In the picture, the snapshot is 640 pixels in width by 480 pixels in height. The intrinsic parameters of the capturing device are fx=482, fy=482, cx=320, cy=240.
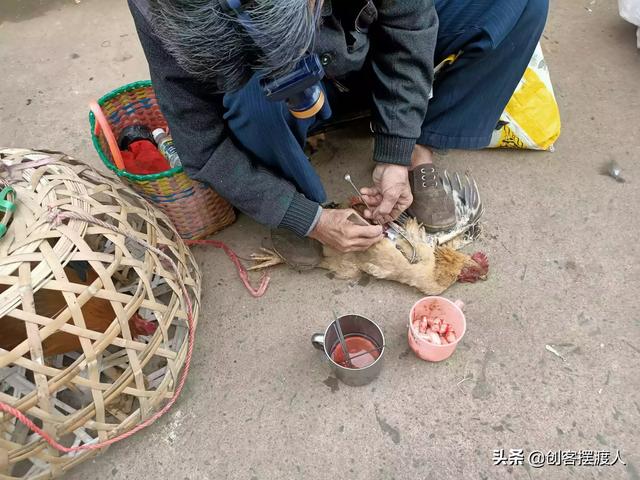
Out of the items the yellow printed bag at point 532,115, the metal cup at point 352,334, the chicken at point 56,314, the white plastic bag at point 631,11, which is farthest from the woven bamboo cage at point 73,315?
the white plastic bag at point 631,11

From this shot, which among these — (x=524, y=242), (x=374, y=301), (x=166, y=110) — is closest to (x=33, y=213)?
(x=166, y=110)

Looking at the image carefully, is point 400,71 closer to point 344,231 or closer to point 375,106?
point 375,106

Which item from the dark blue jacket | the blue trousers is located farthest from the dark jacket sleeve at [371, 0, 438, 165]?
the blue trousers

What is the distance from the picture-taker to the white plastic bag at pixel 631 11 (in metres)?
2.12

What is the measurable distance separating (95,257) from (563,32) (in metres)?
2.35

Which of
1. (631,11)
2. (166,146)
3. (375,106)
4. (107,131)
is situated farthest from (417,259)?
(631,11)

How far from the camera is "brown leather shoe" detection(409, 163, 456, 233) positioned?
1582mm

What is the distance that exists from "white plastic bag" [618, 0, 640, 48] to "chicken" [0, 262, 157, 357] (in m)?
2.44

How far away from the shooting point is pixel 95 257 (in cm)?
113

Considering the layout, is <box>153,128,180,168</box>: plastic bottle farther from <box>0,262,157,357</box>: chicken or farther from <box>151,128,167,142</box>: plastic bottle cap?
<box>0,262,157,357</box>: chicken

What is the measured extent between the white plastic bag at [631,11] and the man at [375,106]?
1067mm

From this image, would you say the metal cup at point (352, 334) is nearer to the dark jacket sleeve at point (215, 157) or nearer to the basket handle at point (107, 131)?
the dark jacket sleeve at point (215, 157)

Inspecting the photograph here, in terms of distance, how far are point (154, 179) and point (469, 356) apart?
1053 mm

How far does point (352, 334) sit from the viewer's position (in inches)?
53.6
